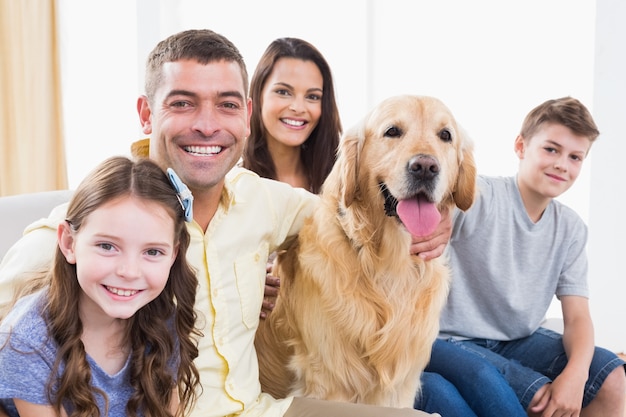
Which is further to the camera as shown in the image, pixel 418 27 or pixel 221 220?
pixel 418 27

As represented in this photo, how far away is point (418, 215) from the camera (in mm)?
1650

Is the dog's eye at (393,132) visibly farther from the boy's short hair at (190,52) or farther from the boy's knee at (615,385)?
the boy's knee at (615,385)

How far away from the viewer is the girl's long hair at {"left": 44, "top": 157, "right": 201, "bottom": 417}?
4.05 ft

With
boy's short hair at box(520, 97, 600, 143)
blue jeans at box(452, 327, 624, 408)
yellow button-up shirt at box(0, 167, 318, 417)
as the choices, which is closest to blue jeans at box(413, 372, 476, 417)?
blue jeans at box(452, 327, 624, 408)

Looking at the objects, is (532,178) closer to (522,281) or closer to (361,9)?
(522,281)

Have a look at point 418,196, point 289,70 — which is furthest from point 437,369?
point 289,70

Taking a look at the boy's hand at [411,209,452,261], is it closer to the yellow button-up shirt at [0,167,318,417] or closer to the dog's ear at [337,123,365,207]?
the dog's ear at [337,123,365,207]

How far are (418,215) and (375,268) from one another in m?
0.19

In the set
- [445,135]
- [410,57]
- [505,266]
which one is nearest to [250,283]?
[445,135]

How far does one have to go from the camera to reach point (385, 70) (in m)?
4.62

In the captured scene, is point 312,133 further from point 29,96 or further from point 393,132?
point 29,96

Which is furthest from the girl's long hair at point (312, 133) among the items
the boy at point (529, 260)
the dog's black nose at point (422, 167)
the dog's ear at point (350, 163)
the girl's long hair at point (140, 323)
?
the girl's long hair at point (140, 323)

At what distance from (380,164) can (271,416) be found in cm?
67

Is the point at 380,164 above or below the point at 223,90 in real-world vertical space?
below
